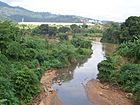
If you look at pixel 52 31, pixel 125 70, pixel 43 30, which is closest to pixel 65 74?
pixel 125 70

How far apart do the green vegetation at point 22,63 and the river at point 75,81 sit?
2154 millimetres

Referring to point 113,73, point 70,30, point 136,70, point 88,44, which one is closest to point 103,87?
point 113,73

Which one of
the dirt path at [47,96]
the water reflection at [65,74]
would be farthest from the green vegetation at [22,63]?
the water reflection at [65,74]

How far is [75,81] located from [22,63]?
26.5 ft

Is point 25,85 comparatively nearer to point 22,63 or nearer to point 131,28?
point 22,63

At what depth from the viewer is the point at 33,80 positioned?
33.0 meters

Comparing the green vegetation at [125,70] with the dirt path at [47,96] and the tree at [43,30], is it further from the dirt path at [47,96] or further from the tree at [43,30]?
the tree at [43,30]

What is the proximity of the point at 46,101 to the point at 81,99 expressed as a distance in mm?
4104

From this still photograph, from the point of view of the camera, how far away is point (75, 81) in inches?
1748

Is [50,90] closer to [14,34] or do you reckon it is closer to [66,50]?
[14,34]

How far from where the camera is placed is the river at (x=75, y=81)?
35.0m

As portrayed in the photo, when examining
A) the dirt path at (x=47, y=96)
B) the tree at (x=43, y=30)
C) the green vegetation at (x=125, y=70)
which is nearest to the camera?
the dirt path at (x=47, y=96)

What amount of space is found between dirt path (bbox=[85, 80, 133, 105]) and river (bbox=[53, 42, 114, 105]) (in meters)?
0.77

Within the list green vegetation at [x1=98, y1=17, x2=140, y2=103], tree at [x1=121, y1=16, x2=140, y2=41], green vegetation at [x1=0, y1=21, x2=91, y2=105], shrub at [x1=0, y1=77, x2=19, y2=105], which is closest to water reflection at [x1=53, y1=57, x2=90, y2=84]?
green vegetation at [x1=0, y1=21, x2=91, y2=105]
